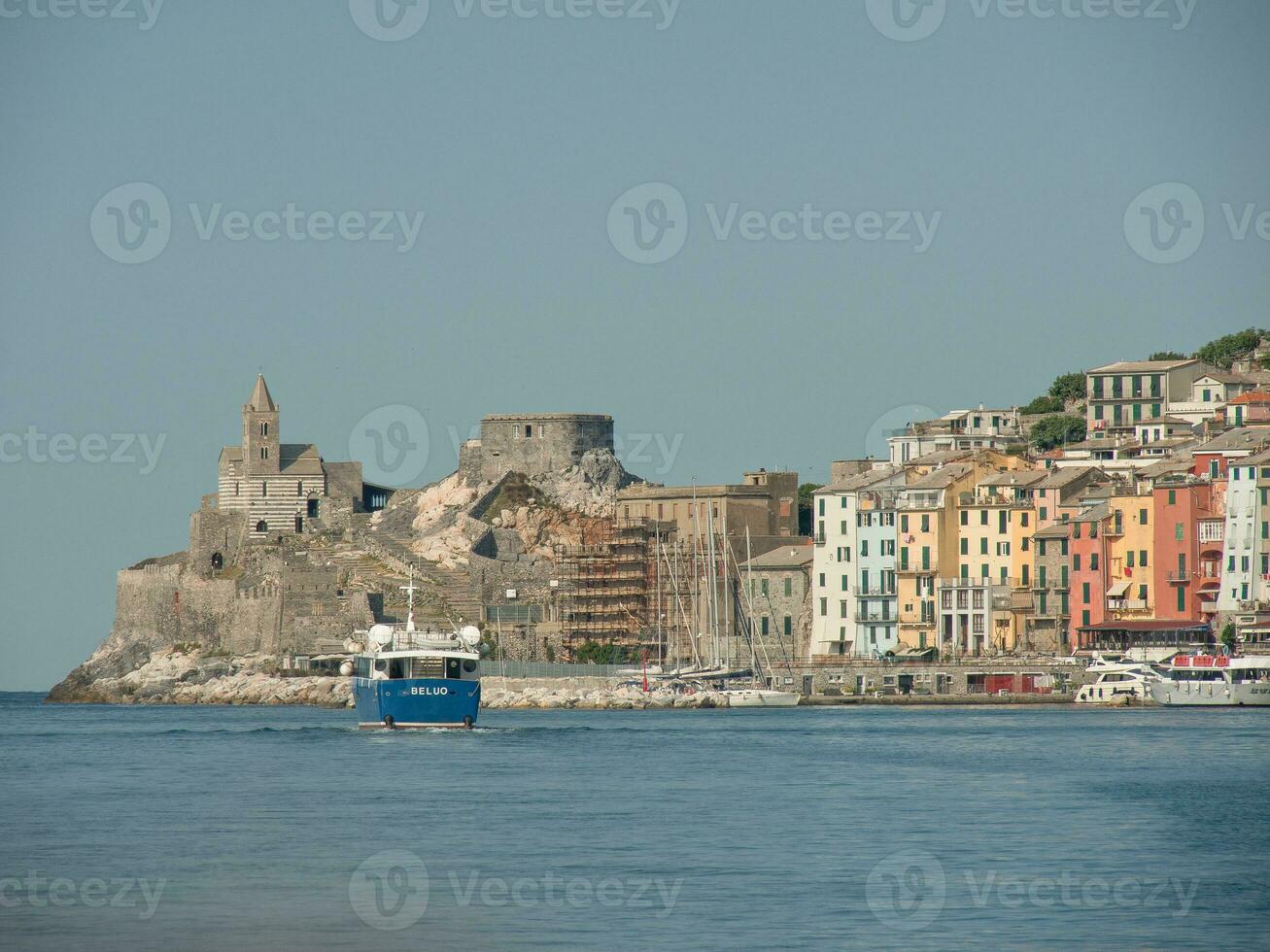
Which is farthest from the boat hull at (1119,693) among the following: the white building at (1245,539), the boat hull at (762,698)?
the boat hull at (762,698)

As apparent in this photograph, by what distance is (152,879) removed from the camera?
3359 cm

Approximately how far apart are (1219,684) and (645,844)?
53461 mm

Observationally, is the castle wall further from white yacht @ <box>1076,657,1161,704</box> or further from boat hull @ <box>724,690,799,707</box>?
white yacht @ <box>1076,657,1161,704</box>

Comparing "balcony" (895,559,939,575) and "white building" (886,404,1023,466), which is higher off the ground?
"white building" (886,404,1023,466)

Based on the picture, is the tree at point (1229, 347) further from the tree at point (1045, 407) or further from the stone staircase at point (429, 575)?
the stone staircase at point (429, 575)

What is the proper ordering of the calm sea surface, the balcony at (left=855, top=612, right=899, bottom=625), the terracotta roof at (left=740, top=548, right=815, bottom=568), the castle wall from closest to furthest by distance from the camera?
the calm sea surface → the balcony at (left=855, top=612, right=899, bottom=625) → the terracotta roof at (left=740, top=548, right=815, bottom=568) → the castle wall

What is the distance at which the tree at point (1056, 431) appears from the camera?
128 meters

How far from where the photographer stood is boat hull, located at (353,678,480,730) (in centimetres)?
7075

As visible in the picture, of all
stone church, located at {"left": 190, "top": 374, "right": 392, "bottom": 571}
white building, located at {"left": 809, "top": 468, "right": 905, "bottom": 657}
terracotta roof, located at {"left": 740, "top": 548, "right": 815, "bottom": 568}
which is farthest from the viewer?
stone church, located at {"left": 190, "top": 374, "right": 392, "bottom": 571}

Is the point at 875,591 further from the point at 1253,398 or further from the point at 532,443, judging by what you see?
the point at 532,443
